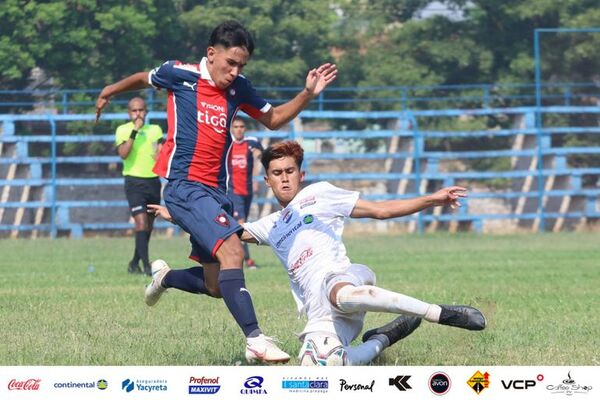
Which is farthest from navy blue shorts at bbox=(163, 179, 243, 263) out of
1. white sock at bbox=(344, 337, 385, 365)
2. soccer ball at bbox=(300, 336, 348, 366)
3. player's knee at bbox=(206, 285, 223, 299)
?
white sock at bbox=(344, 337, 385, 365)

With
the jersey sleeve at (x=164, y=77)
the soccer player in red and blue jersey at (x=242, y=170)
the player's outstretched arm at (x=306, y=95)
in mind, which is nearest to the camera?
the player's outstretched arm at (x=306, y=95)

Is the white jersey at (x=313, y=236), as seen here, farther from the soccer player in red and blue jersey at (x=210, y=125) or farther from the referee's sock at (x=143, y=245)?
the referee's sock at (x=143, y=245)

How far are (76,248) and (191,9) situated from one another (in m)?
14.7

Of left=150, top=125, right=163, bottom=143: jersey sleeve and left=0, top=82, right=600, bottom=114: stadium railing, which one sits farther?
left=0, top=82, right=600, bottom=114: stadium railing

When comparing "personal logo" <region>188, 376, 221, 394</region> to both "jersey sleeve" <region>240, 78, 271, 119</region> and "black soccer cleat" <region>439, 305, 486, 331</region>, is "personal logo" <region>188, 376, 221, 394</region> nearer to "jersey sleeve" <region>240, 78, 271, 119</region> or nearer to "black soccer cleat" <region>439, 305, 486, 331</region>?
"black soccer cleat" <region>439, 305, 486, 331</region>

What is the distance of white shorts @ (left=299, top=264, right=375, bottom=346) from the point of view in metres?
7.96

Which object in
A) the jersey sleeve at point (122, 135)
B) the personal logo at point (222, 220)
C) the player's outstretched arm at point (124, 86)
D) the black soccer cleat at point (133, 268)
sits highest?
the player's outstretched arm at point (124, 86)

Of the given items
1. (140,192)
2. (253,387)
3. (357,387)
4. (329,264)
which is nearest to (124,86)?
(329,264)

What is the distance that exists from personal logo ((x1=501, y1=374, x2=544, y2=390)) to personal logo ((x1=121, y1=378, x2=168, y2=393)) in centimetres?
167

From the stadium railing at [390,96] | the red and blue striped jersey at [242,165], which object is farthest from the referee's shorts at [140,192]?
the stadium railing at [390,96]

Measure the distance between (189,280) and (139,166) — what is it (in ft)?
24.0

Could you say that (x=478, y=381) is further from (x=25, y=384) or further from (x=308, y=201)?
(x=25, y=384)

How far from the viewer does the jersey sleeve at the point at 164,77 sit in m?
8.66

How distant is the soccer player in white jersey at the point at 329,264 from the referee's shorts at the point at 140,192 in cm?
790
